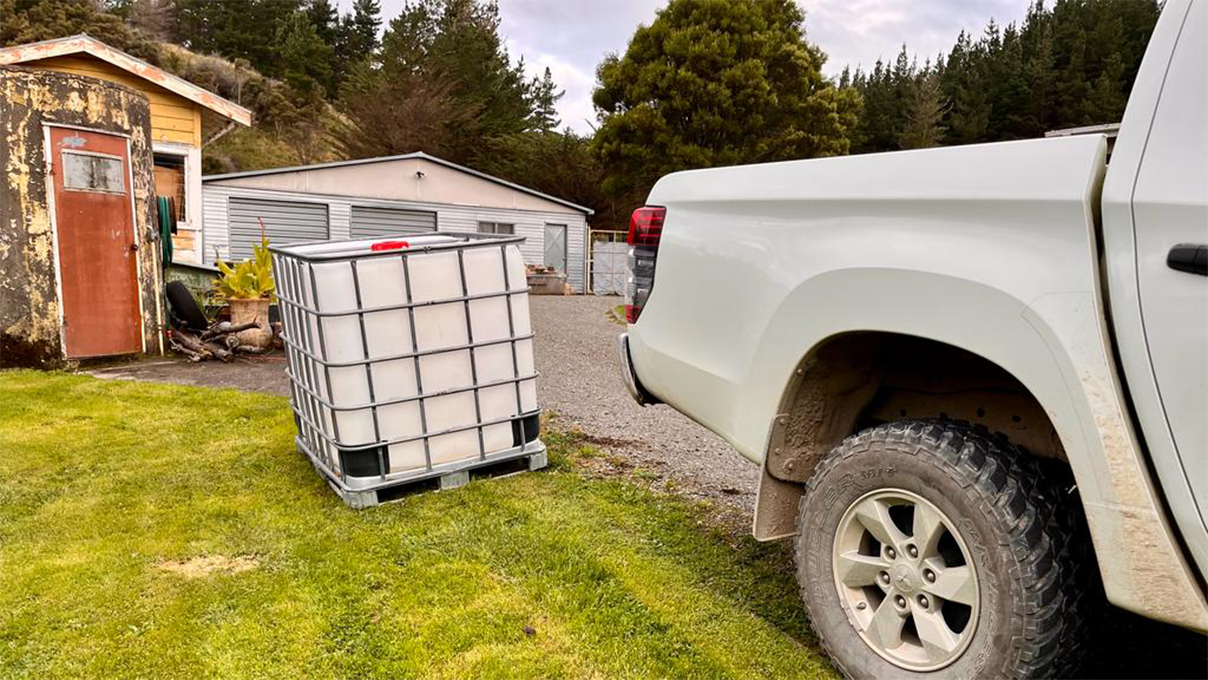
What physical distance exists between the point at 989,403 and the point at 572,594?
1546mm

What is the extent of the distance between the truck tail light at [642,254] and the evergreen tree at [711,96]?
23146mm

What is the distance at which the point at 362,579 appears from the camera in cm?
272

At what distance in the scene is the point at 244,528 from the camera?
3217mm

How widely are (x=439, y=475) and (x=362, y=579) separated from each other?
0.97m

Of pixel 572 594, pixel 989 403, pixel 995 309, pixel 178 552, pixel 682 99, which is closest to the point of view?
pixel 995 309

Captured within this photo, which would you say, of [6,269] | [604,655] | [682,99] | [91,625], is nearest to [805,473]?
[604,655]

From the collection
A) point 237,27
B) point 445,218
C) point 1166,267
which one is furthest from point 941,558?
point 237,27

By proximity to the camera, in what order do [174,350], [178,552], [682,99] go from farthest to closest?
1. [682,99]
2. [174,350]
3. [178,552]

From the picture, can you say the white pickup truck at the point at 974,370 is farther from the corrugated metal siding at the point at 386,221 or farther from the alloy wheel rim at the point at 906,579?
the corrugated metal siding at the point at 386,221

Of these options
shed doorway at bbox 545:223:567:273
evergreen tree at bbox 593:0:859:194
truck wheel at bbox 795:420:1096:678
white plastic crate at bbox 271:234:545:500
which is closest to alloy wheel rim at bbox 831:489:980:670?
truck wheel at bbox 795:420:1096:678

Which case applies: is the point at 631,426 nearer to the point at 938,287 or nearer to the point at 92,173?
the point at 938,287

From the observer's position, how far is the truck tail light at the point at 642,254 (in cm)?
259

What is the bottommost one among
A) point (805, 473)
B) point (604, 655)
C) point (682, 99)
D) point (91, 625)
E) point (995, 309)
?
point (604, 655)

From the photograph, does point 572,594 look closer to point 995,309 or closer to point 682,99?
point 995,309
